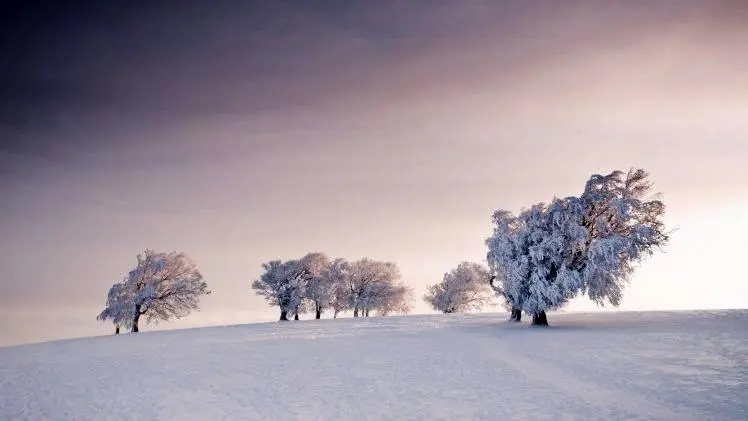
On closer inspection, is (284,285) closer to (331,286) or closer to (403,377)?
(331,286)

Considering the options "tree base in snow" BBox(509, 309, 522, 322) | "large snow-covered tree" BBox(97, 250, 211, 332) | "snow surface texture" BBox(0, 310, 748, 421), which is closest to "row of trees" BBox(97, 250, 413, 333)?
"large snow-covered tree" BBox(97, 250, 211, 332)

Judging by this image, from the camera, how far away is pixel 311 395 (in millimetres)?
19969

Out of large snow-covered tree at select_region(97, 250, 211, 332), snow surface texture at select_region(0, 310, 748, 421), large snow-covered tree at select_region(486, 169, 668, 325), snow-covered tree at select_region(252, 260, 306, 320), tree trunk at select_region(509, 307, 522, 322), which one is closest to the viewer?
snow surface texture at select_region(0, 310, 748, 421)

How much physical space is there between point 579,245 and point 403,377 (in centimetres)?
2478

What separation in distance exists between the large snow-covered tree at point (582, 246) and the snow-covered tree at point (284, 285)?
34.0m

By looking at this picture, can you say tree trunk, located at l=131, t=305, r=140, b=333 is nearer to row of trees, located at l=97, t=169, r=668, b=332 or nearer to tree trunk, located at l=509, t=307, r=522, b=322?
row of trees, located at l=97, t=169, r=668, b=332

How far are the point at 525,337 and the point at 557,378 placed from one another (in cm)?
1299

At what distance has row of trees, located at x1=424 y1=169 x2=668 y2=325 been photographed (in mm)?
38188

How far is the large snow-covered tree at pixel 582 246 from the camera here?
125 ft

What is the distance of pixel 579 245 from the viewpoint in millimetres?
39938

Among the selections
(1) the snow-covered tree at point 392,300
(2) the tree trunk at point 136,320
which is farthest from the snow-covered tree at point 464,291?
(2) the tree trunk at point 136,320

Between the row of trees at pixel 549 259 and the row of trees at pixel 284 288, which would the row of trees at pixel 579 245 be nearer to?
the row of trees at pixel 549 259

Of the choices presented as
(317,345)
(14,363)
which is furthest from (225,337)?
(14,363)

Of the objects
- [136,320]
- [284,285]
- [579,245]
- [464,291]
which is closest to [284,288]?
[284,285]
